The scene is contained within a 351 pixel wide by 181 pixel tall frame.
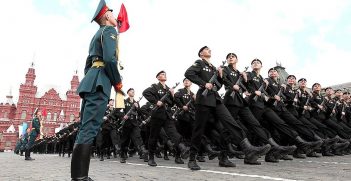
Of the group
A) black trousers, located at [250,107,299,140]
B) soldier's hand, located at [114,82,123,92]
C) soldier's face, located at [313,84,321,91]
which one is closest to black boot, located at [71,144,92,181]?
soldier's hand, located at [114,82,123,92]

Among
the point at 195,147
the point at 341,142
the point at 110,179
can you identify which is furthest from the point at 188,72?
the point at 341,142

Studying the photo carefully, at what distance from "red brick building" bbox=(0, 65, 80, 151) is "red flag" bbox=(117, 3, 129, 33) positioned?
82.1 meters

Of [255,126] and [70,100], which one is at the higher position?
[70,100]

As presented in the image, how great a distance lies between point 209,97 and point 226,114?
522mm

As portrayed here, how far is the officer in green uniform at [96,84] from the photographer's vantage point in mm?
3113

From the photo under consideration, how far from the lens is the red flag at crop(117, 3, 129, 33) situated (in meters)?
5.68

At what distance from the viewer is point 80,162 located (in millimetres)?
3090

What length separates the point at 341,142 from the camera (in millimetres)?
9297

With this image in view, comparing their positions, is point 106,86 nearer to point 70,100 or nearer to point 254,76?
point 254,76

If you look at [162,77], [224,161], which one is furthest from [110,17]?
[162,77]

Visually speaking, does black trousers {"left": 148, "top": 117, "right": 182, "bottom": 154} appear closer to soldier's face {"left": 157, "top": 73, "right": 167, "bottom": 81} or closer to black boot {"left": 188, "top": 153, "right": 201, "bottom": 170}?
soldier's face {"left": 157, "top": 73, "right": 167, "bottom": 81}

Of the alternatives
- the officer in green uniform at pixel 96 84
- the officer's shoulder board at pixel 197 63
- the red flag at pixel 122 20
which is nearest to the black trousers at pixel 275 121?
the officer's shoulder board at pixel 197 63

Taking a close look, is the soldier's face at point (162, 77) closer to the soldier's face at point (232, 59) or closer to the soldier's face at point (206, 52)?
the soldier's face at point (232, 59)

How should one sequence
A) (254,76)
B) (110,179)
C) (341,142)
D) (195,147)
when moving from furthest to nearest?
(341,142) → (254,76) → (195,147) → (110,179)
